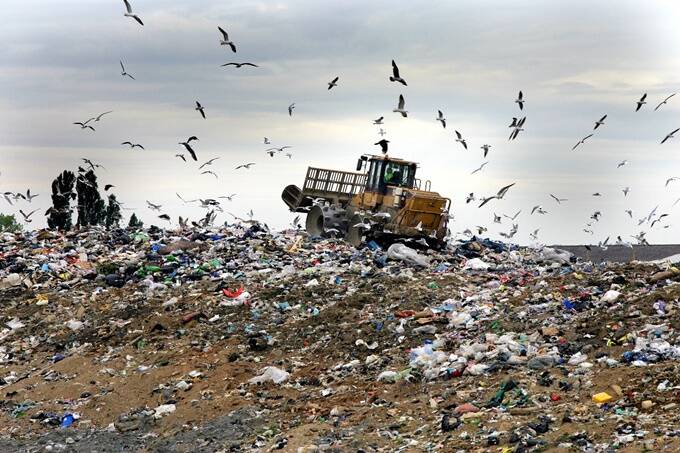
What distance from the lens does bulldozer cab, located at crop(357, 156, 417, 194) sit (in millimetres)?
17828

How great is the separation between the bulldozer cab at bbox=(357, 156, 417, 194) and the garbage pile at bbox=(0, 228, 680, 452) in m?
2.73

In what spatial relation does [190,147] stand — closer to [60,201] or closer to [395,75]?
[395,75]

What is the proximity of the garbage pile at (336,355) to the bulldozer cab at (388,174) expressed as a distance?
8.95 ft

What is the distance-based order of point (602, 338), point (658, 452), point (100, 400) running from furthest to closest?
1. point (100, 400)
2. point (602, 338)
3. point (658, 452)

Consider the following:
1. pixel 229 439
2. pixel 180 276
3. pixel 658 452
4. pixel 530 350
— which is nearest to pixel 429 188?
pixel 180 276

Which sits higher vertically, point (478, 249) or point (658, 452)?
point (478, 249)

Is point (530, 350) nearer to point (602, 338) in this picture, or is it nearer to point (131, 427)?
point (602, 338)

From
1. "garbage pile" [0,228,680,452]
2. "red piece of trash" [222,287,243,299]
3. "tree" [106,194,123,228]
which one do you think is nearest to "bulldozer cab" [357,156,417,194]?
"garbage pile" [0,228,680,452]

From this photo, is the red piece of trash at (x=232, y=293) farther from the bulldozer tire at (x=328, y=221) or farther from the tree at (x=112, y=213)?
the tree at (x=112, y=213)

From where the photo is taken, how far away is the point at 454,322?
10.6m

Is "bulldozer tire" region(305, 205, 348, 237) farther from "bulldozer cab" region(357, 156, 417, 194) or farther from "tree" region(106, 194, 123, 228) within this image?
"tree" region(106, 194, 123, 228)

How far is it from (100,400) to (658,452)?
236 inches

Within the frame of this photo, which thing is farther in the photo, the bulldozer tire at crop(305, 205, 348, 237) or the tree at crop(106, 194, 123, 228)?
the tree at crop(106, 194, 123, 228)

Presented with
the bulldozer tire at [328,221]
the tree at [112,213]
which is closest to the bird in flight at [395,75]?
the bulldozer tire at [328,221]
